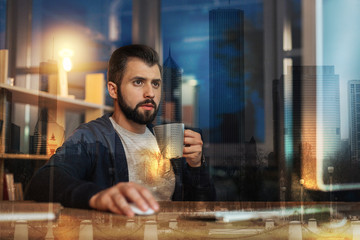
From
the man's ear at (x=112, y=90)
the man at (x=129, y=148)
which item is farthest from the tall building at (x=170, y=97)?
the man's ear at (x=112, y=90)

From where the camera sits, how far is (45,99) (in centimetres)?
153

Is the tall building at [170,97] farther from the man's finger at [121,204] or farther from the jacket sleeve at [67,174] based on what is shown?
the man's finger at [121,204]

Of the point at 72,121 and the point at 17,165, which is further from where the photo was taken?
the point at 17,165

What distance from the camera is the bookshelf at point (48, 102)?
1.41 meters

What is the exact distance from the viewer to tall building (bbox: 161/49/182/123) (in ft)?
4.63

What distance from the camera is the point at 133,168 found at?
1.39 m

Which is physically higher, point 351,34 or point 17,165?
point 351,34

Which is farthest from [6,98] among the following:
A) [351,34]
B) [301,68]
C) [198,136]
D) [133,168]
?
[351,34]

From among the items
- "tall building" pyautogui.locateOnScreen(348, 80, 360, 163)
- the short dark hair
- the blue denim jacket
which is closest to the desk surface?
the blue denim jacket

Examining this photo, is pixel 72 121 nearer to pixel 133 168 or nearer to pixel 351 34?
pixel 133 168

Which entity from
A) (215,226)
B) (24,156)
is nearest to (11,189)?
(24,156)

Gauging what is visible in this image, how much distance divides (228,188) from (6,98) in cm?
77

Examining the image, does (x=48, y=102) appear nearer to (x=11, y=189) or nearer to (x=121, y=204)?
(x=11, y=189)

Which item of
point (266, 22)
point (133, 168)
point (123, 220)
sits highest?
point (266, 22)
